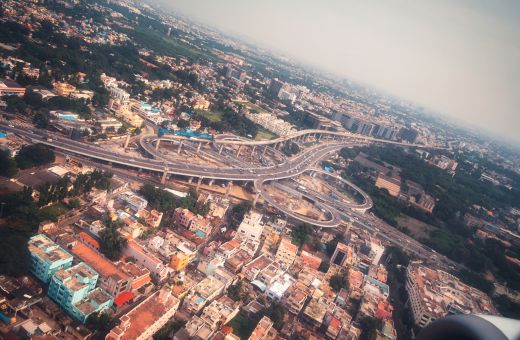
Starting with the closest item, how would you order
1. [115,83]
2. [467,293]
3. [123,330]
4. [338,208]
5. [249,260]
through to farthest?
[123,330] → [249,260] → [467,293] → [338,208] → [115,83]

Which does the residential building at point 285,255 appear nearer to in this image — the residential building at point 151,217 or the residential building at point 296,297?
the residential building at point 296,297

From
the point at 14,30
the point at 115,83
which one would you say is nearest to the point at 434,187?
the point at 115,83

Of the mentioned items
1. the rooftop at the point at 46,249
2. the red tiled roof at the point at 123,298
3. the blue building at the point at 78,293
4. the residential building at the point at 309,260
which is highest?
the rooftop at the point at 46,249

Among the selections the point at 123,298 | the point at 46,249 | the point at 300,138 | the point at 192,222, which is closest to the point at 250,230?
the point at 192,222

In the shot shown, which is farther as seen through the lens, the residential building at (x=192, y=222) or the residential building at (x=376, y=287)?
the residential building at (x=192, y=222)

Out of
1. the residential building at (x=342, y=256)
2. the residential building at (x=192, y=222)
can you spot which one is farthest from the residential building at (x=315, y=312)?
the residential building at (x=192, y=222)

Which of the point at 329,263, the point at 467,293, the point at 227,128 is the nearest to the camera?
the point at 329,263

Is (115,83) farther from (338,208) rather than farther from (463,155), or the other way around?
(463,155)

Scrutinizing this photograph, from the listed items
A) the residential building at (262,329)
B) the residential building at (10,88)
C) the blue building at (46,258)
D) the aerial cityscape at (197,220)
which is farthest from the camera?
the residential building at (10,88)
